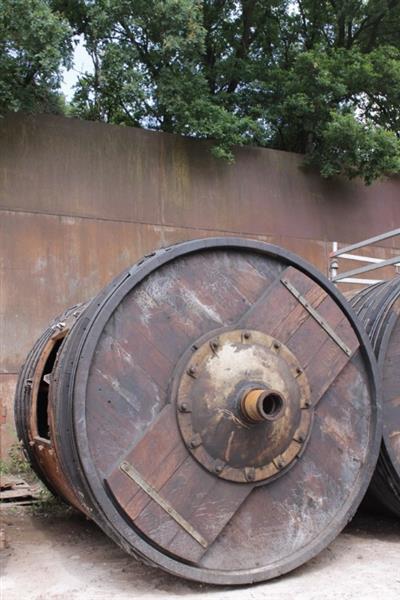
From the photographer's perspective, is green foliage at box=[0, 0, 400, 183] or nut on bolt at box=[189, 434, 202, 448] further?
green foliage at box=[0, 0, 400, 183]

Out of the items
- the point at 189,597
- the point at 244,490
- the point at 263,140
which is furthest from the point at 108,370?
the point at 263,140

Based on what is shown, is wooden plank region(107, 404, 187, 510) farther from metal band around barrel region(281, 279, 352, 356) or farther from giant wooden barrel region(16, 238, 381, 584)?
metal band around barrel region(281, 279, 352, 356)

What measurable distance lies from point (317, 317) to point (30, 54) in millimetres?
7099

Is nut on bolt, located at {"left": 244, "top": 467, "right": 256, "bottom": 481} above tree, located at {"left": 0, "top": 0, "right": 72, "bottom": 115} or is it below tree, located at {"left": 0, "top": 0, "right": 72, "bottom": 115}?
below

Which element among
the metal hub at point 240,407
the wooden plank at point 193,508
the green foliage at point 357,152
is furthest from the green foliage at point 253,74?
the wooden plank at point 193,508

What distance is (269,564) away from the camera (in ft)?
12.8

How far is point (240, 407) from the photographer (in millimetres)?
3906

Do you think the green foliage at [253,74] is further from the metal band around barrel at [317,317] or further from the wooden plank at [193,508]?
the wooden plank at [193,508]

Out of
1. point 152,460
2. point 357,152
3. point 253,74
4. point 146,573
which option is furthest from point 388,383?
point 253,74

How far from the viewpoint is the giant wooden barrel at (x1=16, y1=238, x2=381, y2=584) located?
371cm

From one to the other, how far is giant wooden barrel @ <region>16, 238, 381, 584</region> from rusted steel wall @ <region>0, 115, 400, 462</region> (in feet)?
17.9

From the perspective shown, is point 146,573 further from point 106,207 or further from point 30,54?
point 30,54

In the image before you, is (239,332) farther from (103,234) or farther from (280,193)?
(280,193)

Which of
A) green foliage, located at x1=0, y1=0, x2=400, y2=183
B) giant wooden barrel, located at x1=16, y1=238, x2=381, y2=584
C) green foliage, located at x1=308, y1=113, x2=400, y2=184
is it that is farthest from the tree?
giant wooden barrel, located at x1=16, y1=238, x2=381, y2=584
